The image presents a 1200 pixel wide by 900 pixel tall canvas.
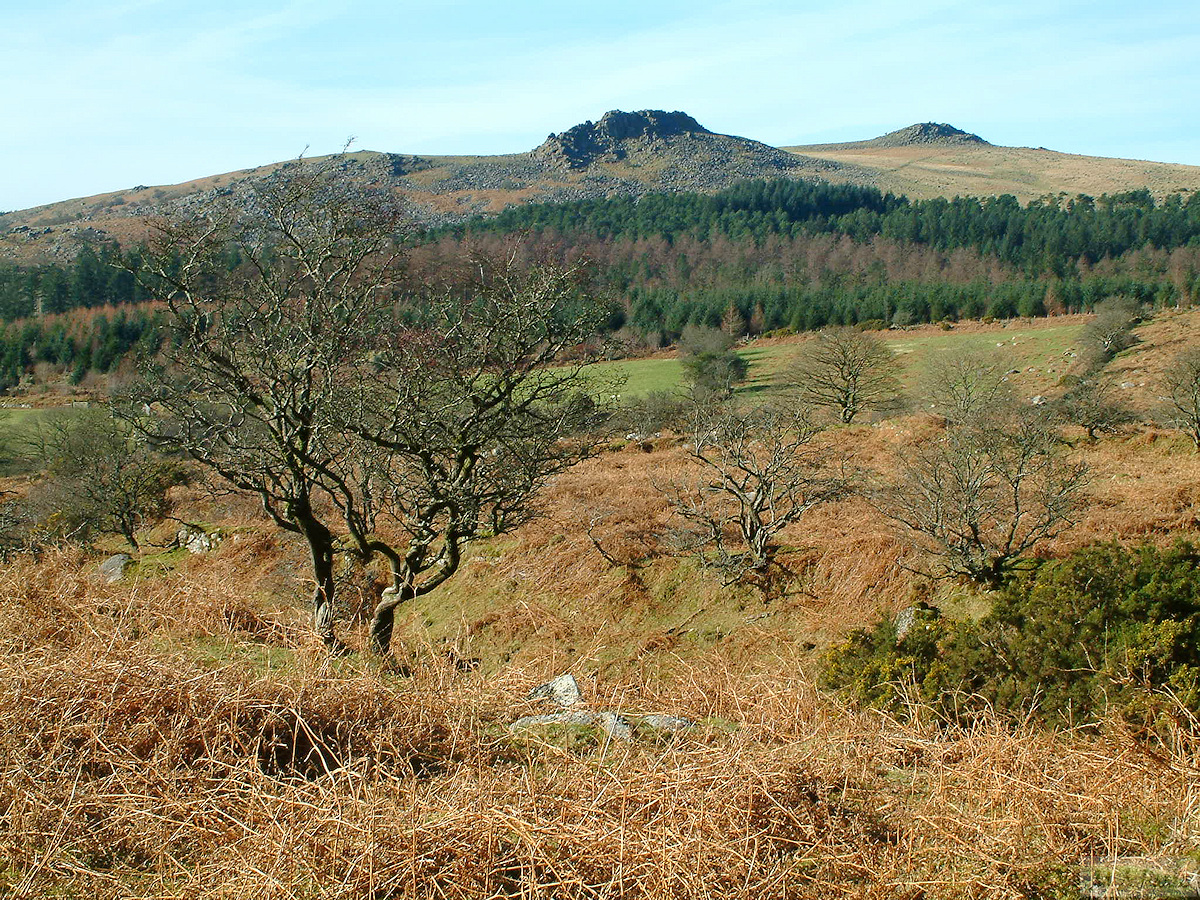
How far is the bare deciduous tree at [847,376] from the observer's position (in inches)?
1638

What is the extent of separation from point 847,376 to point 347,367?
34.8 metres

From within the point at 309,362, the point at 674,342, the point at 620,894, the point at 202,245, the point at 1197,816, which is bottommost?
the point at 674,342

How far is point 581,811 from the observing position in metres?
3.23

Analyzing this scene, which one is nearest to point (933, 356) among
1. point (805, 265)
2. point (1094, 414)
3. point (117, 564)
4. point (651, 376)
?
point (1094, 414)

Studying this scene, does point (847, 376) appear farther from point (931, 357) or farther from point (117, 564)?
point (117, 564)

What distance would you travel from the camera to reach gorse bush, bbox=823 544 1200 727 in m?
6.52

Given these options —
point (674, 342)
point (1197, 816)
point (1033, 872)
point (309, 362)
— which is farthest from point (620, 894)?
point (674, 342)

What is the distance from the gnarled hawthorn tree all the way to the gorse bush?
4.98 metres

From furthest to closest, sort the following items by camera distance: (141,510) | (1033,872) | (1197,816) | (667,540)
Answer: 1. (141,510)
2. (667,540)
3. (1197,816)
4. (1033,872)

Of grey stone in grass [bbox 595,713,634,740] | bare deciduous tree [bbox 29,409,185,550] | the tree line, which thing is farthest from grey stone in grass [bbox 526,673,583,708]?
the tree line

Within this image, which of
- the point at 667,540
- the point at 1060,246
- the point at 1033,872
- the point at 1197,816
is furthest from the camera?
A: the point at 1060,246

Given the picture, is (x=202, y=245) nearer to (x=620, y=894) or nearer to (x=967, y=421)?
(x=620, y=894)

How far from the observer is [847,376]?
137ft

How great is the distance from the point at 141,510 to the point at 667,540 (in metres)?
15.5
